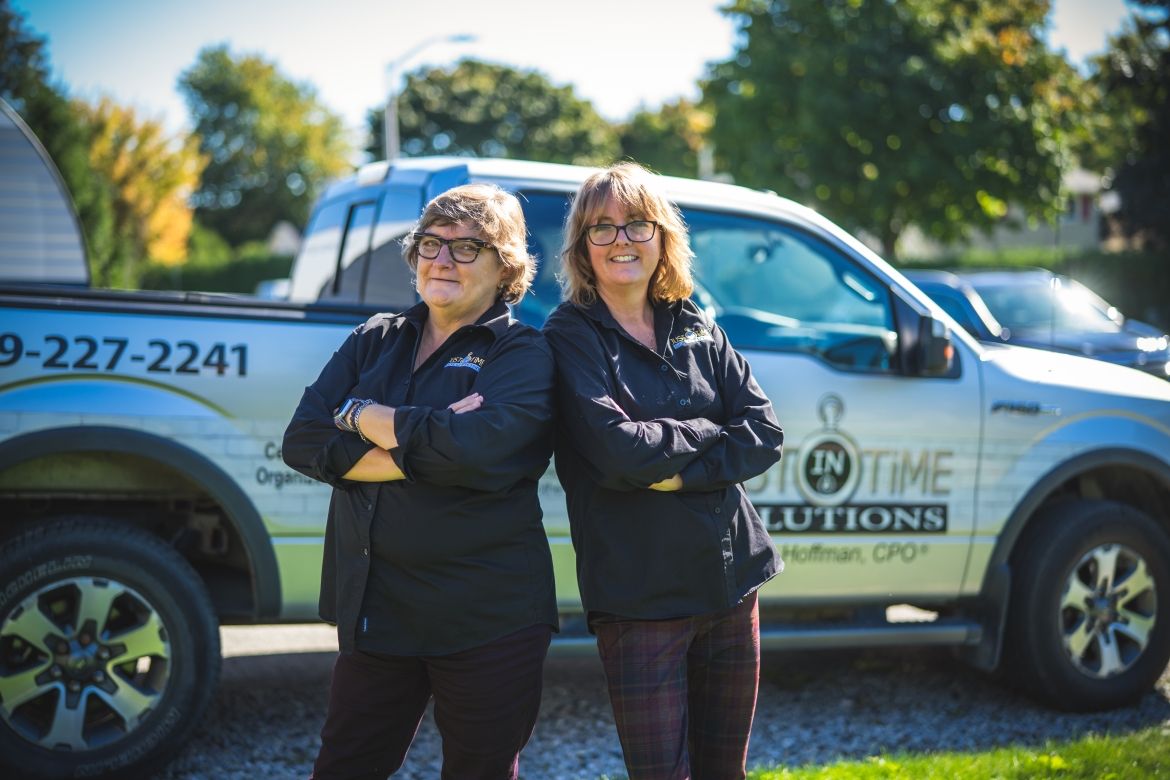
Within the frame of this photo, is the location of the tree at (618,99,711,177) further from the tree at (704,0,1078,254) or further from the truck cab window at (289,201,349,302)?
the truck cab window at (289,201,349,302)

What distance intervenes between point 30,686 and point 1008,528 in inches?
144

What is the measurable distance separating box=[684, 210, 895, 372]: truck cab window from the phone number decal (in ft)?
6.04

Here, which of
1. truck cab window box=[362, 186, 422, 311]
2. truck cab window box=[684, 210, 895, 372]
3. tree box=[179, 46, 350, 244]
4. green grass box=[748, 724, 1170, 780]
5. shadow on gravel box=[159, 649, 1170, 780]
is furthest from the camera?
tree box=[179, 46, 350, 244]

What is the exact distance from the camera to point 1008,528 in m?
→ 4.36

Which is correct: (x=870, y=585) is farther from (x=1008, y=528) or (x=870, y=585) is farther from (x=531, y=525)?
(x=531, y=525)

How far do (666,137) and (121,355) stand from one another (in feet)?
192

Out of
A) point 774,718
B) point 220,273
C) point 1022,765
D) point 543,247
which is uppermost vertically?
point 220,273

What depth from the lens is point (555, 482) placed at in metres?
3.92

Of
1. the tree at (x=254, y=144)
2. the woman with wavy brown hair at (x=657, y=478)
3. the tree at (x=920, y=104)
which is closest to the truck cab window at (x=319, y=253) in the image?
the woman with wavy brown hair at (x=657, y=478)

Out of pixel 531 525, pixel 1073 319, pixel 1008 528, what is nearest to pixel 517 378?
pixel 531 525

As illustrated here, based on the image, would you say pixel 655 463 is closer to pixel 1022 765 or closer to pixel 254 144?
pixel 1022 765

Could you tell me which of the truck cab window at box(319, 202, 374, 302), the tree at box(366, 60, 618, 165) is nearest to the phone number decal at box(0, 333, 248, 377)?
the truck cab window at box(319, 202, 374, 302)

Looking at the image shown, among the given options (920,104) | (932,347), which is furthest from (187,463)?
(920,104)

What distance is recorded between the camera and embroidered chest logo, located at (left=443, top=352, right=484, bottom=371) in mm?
2492
